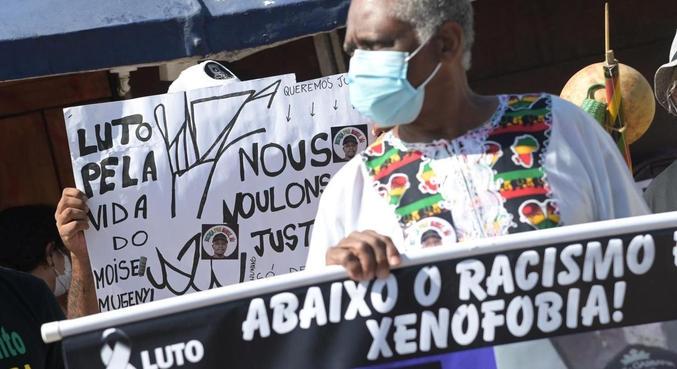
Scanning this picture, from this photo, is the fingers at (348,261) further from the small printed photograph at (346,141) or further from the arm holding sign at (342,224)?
the small printed photograph at (346,141)

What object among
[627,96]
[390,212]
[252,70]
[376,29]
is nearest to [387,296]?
[390,212]

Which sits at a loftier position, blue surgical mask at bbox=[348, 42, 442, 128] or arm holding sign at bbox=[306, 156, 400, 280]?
blue surgical mask at bbox=[348, 42, 442, 128]

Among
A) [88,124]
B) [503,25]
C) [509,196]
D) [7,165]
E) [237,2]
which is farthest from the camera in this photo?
[503,25]

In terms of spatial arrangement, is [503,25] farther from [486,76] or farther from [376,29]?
[376,29]

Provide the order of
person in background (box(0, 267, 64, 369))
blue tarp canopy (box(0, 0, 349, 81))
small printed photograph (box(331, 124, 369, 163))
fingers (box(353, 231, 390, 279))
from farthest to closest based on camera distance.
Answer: blue tarp canopy (box(0, 0, 349, 81))
small printed photograph (box(331, 124, 369, 163))
person in background (box(0, 267, 64, 369))
fingers (box(353, 231, 390, 279))

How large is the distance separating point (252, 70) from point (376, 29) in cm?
413

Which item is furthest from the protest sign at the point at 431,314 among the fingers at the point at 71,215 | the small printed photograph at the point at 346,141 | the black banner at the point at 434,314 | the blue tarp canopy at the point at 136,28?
the blue tarp canopy at the point at 136,28

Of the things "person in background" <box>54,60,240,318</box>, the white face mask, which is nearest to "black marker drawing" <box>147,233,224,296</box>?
"person in background" <box>54,60,240,318</box>

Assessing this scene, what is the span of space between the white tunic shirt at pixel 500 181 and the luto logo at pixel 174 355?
1.30 ft

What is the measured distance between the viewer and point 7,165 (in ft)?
21.1

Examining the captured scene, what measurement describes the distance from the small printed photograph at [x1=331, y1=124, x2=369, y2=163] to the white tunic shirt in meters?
1.46

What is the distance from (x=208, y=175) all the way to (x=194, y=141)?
0.38 ft

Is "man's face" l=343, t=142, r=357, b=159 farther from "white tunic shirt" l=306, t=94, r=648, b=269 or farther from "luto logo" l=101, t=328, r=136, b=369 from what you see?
"luto logo" l=101, t=328, r=136, b=369

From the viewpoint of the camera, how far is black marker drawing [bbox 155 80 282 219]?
13.0ft
